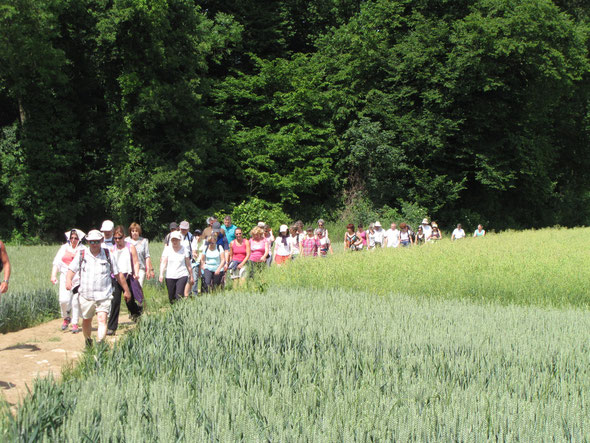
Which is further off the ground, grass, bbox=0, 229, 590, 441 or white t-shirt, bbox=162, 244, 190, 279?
white t-shirt, bbox=162, 244, 190, 279

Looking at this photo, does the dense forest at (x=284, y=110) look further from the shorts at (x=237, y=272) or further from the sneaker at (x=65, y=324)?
the sneaker at (x=65, y=324)

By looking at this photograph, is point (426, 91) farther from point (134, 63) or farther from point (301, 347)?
point (301, 347)

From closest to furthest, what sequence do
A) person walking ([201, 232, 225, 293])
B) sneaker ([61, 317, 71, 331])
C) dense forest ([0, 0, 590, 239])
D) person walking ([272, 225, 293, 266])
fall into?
sneaker ([61, 317, 71, 331])
person walking ([201, 232, 225, 293])
person walking ([272, 225, 293, 266])
dense forest ([0, 0, 590, 239])

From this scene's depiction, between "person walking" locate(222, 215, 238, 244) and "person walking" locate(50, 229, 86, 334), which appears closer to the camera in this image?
"person walking" locate(50, 229, 86, 334)

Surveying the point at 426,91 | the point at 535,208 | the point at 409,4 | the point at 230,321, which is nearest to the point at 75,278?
the point at 230,321

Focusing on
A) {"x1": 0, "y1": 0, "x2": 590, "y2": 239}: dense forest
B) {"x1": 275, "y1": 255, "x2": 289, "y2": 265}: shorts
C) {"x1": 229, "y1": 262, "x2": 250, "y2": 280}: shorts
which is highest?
{"x1": 0, "y1": 0, "x2": 590, "y2": 239}: dense forest

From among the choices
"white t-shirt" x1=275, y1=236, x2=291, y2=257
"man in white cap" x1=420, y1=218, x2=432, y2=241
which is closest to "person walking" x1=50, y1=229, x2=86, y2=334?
Result: "white t-shirt" x1=275, y1=236, x2=291, y2=257

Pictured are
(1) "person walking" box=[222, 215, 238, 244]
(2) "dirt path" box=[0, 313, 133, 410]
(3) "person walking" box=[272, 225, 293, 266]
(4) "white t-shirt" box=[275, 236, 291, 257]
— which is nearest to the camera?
(2) "dirt path" box=[0, 313, 133, 410]

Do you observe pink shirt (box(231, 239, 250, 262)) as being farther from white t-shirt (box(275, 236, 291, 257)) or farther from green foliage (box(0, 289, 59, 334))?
green foliage (box(0, 289, 59, 334))

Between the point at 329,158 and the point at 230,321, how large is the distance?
2691 centimetres

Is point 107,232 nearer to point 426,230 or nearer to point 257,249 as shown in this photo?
point 257,249

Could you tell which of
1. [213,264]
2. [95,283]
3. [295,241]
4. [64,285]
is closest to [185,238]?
[213,264]

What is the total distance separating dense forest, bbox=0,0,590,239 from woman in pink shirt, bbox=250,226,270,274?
14.6 m

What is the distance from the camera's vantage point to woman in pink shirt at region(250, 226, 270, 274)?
12680 mm
